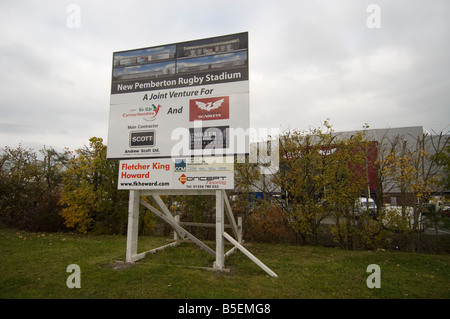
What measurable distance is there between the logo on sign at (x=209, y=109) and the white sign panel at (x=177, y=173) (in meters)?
1.00

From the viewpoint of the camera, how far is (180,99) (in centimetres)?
617

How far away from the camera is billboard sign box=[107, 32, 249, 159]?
578 centimetres

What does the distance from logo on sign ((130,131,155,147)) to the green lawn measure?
291cm

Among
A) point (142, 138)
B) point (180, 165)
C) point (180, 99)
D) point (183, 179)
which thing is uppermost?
point (180, 99)

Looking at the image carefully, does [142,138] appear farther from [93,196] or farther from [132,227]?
[93,196]

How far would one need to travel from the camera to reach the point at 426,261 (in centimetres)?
648

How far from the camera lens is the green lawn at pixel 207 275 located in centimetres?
430

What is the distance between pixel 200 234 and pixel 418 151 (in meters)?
8.89

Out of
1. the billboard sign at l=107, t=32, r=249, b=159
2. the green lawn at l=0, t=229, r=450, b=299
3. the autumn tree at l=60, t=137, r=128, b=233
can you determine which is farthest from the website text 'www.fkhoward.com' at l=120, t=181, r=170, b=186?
the autumn tree at l=60, t=137, r=128, b=233

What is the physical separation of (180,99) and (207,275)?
4.12 metres

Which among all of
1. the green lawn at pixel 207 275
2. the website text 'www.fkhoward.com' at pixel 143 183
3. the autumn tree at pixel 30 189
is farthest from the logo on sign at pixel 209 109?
the autumn tree at pixel 30 189

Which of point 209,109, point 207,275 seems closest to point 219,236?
point 207,275
